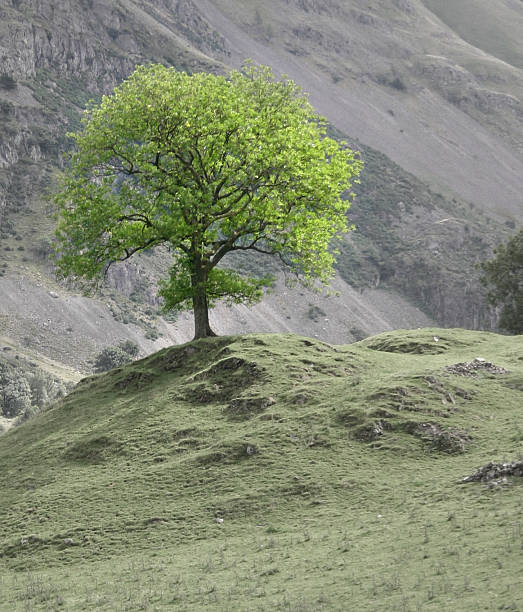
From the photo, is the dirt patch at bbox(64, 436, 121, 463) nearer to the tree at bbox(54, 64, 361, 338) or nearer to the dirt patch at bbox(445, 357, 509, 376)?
the tree at bbox(54, 64, 361, 338)

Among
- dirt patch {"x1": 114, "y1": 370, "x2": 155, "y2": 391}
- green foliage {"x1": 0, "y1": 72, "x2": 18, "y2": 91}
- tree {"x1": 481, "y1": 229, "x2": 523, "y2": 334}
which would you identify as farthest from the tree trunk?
green foliage {"x1": 0, "y1": 72, "x2": 18, "y2": 91}

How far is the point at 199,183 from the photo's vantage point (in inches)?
1037

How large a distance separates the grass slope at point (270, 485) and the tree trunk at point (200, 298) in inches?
46.5

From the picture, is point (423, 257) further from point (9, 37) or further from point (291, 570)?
point (291, 570)

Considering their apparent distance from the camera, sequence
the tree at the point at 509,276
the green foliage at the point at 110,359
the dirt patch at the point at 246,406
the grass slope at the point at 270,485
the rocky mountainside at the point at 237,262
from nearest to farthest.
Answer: the grass slope at the point at 270,485 → the dirt patch at the point at 246,406 → the tree at the point at 509,276 → the green foliage at the point at 110,359 → the rocky mountainside at the point at 237,262

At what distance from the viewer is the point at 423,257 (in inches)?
6284

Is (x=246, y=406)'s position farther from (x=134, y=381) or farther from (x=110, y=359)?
(x=110, y=359)

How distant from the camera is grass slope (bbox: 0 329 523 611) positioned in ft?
39.7

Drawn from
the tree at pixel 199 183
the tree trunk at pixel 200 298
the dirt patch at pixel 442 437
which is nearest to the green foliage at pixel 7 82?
the tree at pixel 199 183

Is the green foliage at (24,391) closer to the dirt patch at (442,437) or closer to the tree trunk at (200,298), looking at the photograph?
the tree trunk at (200,298)

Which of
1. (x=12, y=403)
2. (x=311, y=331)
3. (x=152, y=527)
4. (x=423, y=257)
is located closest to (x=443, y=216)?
(x=423, y=257)

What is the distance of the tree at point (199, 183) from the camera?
1001 inches

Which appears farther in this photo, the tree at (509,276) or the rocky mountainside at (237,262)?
the rocky mountainside at (237,262)

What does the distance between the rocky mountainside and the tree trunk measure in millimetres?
78172
